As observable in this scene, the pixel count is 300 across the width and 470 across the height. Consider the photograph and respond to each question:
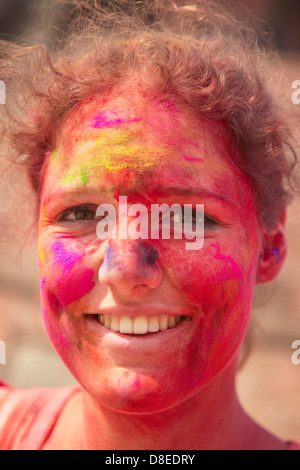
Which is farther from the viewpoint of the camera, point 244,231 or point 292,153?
point 292,153

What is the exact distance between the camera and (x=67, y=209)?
1.68 meters

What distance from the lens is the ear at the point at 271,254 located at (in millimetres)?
1888

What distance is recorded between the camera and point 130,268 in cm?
145

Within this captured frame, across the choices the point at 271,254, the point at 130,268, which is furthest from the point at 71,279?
the point at 271,254

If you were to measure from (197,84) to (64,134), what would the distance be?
47 cm

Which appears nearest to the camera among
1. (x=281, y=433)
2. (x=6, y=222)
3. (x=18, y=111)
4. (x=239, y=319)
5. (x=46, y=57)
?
(x=239, y=319)

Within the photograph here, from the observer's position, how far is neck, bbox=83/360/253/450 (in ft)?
5.65

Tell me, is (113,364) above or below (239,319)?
below

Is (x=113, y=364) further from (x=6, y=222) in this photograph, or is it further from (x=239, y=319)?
(x=6, y=222)

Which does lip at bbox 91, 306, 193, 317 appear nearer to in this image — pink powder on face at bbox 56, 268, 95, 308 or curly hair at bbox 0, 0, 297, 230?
pink powder on face at bbox 56, 268, 95, 308

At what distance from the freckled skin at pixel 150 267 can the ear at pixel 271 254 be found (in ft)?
0.66

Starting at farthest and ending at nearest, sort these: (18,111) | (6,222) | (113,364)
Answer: (6,222), (18,111), (113,364)

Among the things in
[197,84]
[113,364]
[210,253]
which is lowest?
[113,364]

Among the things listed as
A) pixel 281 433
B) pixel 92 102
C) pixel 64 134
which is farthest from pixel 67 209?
pixel 281 433
